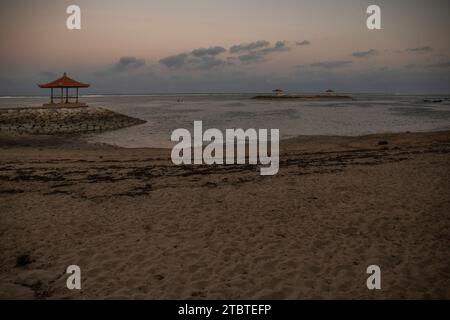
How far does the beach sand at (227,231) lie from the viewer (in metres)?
5.18

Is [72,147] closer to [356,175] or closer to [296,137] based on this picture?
[296,137]

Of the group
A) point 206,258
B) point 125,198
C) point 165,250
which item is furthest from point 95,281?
point 125,198

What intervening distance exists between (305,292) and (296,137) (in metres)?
21.6

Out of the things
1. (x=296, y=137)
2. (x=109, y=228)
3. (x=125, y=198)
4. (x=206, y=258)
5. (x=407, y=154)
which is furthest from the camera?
(x=296, y=137)

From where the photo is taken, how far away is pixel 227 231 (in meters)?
7.26

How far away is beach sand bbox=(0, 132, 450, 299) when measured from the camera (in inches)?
204
